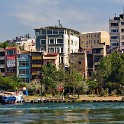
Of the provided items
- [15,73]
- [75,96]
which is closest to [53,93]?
[75,96]

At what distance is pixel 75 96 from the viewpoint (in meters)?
161

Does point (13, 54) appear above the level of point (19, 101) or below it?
above

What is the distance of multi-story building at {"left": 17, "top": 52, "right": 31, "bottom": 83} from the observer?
17650 centimetres

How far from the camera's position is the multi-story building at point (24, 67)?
176500 mm

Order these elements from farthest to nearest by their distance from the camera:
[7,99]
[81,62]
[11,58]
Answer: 1. [81,62]
2. [11,58]
3. [7,99]

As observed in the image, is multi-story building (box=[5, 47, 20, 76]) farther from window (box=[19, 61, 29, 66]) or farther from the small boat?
the small boat

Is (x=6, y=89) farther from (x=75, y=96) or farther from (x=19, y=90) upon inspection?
(x=75, y=96)

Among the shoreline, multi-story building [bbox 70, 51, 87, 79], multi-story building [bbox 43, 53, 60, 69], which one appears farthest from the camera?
multi-story building [bbox 70, 51, 87, 79]

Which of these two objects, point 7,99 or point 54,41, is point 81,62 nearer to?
point 54,41

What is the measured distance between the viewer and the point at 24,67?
177 metres

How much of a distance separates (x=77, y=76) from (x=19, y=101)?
19.4 metres

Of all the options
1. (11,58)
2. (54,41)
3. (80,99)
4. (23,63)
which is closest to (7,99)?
(80,99)

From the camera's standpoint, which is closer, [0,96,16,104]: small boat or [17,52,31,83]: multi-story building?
[0,96,16,104]: small boat

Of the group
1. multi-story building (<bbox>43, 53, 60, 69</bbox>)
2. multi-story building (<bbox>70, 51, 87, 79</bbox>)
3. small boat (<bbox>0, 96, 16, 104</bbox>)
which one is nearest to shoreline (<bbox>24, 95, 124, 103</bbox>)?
small boat (<bbox>0, 96, 16, 104</bbox>)
